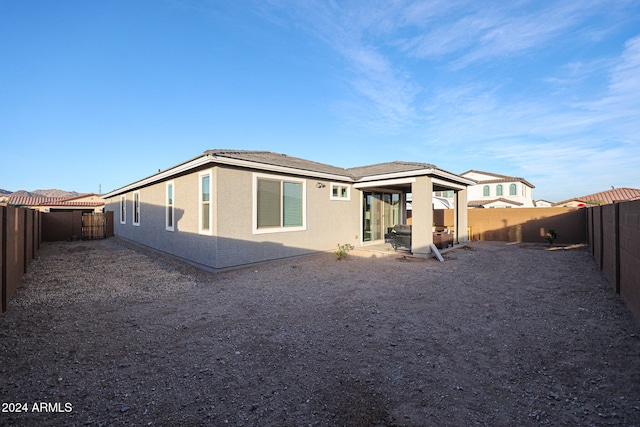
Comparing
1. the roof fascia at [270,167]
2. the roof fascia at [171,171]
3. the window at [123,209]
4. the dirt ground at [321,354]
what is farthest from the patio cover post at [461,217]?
the window at [123,209]

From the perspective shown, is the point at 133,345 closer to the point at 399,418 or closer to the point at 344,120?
the point at 399,418

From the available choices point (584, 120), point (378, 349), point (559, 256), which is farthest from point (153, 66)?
point (584, 120)

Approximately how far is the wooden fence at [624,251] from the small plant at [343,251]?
21.4 feet

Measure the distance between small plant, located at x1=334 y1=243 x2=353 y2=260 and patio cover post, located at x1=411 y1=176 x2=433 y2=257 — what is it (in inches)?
94.9

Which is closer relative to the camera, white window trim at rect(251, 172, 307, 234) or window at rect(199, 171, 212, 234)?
window at rect(199, 171, 212, 234)

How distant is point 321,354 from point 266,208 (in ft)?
18.4

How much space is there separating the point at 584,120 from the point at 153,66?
17647 millimetres

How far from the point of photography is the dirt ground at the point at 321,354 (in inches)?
83.9

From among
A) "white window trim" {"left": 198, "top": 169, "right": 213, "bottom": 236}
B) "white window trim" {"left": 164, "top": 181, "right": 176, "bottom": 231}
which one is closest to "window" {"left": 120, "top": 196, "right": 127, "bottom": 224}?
"white window trim" {"left": 164, "top": 181, "right": 176, "bottom": 231}

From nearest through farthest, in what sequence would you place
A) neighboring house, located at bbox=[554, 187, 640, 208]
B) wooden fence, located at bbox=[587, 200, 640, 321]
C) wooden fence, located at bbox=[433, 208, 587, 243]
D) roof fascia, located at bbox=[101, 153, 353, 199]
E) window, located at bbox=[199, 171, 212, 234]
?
wooden fence, located at bbox=[587, 200, 640, 321]
roof fascia, located at bbox=[101, 153, 353, 199]
window, located at bbox=[199, 171, 212, 234]
wooden fence, located at bbox=[433, 208, 587, 243]
neighboring house, located at bbox=[554, 187, 640, 208]

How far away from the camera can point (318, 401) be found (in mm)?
2252

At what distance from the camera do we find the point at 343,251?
32.5ft

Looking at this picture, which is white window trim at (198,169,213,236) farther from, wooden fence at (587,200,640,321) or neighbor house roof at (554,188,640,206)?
neighbor house roof at (554,188,640,206)

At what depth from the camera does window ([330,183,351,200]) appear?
410 inches
